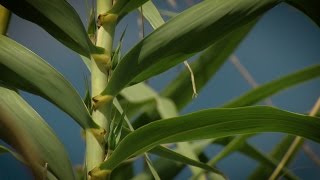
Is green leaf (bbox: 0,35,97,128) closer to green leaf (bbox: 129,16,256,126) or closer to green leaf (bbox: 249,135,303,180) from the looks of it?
green leaf (bbox: 129,16,256,126)

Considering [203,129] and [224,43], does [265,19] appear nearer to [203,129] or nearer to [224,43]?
[224,43]

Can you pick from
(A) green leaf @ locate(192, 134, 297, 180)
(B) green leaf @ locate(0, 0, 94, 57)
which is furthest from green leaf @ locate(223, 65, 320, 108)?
(B) green leaf @ locate(0, 0, 94, 57)

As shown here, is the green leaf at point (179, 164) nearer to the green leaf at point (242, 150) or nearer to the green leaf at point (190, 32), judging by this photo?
the green leaf at point (242, 150)

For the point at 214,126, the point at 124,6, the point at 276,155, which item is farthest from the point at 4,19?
the point at 276,155

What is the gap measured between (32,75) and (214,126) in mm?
158

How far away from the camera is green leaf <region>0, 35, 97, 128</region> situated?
0.31 meters

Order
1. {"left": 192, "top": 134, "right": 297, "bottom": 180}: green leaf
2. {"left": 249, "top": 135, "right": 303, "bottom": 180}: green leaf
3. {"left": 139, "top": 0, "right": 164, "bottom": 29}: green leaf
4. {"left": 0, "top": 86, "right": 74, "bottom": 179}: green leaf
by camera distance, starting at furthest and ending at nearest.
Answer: {"left": 249, "top": 135, "right": 303, "bottom": 180}: green leaf, {"left": 192, "top": 134, "right": 297, "bottom": 180}: green leaf, {"left": 139, "top": 0, "right": 164, "bottom": 29}: green leaf, {"left": 0, "top": 86, "right": 74, "bottom": 179}: green leaf

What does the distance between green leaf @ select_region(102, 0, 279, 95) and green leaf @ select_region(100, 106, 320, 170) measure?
0.05 m

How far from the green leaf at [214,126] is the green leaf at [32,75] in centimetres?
6

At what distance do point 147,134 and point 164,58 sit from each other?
68 millimetres

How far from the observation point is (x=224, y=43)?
59 centimetres

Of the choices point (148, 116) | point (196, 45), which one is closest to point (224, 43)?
point (148, 116)

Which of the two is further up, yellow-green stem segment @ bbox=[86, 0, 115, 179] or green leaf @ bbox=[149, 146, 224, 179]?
yellow-green stem segment @ bbox=[86, 0, 115, 179]

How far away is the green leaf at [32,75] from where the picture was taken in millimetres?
307
